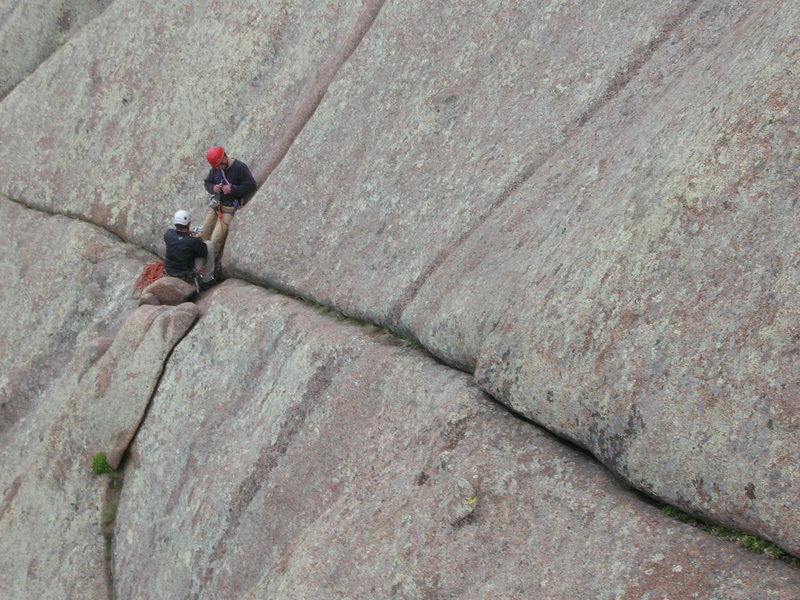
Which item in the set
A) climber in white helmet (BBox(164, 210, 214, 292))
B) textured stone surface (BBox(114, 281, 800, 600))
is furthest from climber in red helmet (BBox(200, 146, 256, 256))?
textured stone surface (BBox(114, 281, 800, 600))

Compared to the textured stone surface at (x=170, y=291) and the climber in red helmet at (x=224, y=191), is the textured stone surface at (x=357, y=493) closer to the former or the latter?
the textured stone surface at (x=170, y=291)

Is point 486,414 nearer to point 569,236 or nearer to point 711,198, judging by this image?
point 569,236

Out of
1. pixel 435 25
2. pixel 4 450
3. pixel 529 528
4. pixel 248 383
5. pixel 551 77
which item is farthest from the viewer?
pixel 4 450

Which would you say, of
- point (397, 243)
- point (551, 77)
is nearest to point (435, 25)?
point (551, 77)

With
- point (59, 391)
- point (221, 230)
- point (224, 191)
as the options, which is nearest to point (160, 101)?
point (224, 191)

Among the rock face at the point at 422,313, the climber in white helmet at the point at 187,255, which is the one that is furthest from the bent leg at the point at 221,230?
the rock face at the point at 422,313

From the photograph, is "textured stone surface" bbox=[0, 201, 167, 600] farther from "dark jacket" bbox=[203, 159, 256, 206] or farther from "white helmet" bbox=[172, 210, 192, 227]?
"dark jacket" bbox=[203, 159, 256, 206]

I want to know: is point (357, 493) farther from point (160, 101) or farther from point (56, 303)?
point (160, 101)
